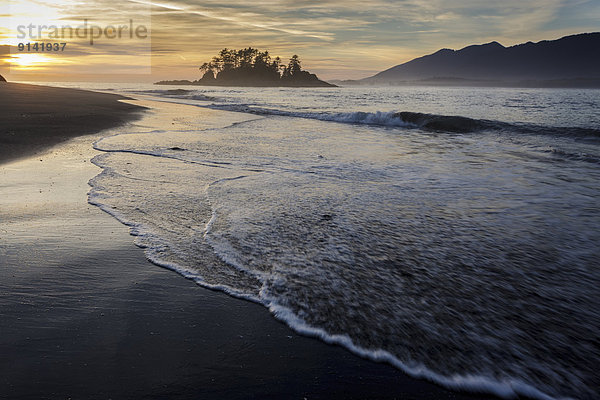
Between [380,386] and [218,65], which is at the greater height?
[218,65]

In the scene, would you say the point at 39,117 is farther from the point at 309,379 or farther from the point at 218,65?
the point at 218,65

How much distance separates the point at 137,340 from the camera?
2004 millimetres

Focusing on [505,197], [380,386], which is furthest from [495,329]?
[505,197]

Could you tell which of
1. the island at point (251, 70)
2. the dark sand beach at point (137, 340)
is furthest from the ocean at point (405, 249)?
the island at point (251, 70)

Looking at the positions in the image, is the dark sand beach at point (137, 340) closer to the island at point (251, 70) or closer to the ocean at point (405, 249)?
the ocean at point (405, 249)

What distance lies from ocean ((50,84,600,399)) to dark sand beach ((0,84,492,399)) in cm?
14

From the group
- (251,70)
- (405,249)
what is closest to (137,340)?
(405,249)

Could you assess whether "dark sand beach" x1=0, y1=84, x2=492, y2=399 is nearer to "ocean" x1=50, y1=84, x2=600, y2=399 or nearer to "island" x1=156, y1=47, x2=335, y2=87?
"ocean" x1=50, y1=84, x2=600, y2=399

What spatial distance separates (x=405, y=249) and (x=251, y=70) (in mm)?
149961

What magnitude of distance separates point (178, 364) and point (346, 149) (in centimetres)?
740

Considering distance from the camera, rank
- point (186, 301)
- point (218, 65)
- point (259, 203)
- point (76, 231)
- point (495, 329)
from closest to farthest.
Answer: point (495, 329) → point (186, 301) → point (76, 231) → point (259, 203) → point (218, 65)

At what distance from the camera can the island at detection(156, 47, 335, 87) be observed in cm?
14150

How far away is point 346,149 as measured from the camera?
8.73m

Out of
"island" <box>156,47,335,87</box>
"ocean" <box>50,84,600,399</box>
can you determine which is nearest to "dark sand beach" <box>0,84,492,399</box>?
"ocean" <box>50,84,600,399</box>
